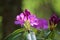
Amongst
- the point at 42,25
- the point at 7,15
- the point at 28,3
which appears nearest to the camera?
→ the point at 42,25

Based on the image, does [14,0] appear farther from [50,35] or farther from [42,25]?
[50,35]

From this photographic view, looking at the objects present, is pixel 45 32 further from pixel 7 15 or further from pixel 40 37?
pixel 7 15

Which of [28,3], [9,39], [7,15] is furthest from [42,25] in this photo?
[28,3]

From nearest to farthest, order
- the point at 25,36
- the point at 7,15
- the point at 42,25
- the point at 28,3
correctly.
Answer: the point at 25,36 → the point at 42,25 → the point at 7,15 → the point at 28,3

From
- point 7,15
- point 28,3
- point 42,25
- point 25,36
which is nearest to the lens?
point 25,36

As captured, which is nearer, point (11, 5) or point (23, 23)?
point (23, 23)

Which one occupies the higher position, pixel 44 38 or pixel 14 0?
pixel 14 0

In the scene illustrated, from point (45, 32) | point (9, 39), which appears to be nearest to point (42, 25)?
point (45, 32)

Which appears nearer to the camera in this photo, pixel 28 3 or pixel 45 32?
pixel 45 32
